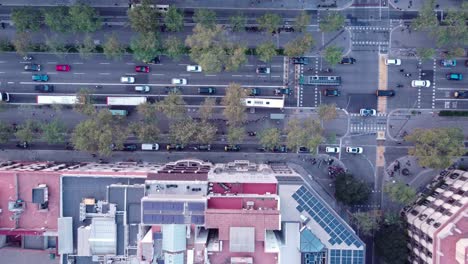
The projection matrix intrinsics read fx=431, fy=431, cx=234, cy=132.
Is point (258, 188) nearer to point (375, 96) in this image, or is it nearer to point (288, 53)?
point (288, 53)

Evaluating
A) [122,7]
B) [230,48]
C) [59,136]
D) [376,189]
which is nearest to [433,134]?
[376,189]

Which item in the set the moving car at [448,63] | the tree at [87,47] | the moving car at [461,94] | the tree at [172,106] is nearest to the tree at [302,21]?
the tree at [172,106]

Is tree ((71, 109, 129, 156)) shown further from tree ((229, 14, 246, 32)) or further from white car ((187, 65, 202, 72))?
tree ((229, 14, 246, 32))

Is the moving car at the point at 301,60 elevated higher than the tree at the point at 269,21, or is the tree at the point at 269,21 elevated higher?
the tree at the point at 269,21

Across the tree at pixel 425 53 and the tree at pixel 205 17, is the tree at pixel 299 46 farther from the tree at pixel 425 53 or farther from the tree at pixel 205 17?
the tree at pixel 425 53

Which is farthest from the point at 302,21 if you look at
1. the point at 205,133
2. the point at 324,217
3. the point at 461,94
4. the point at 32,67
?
the point at 32,67

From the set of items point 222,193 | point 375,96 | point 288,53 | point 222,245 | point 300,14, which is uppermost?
point 300,14
